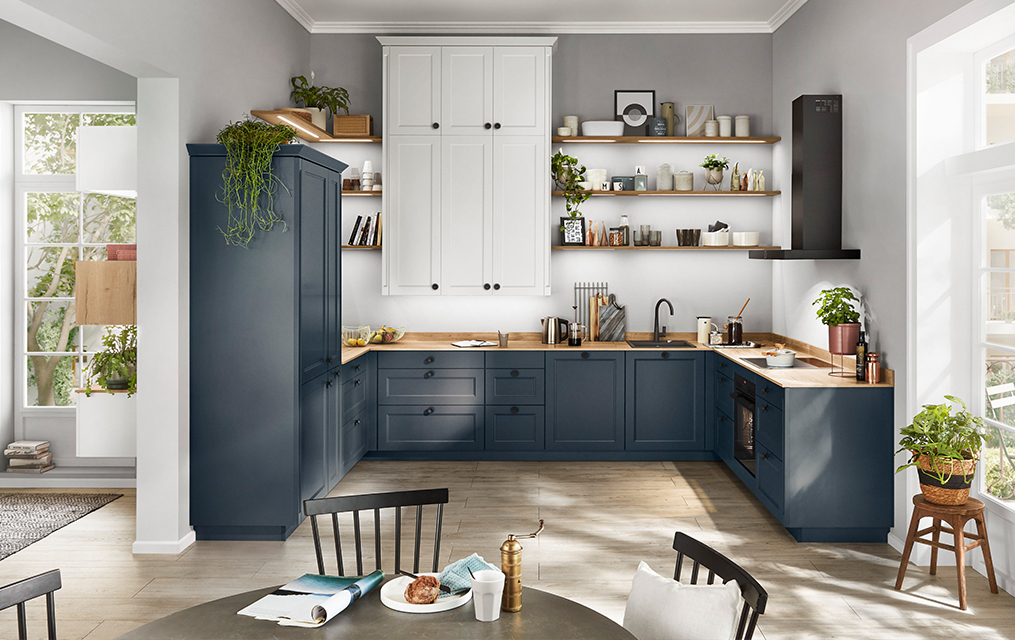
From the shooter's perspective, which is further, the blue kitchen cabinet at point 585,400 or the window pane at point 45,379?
the blue kitchen cabinet at point 585,400

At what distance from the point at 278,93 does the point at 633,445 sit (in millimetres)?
3618

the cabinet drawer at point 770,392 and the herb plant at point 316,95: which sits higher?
the herb plant at point 316,95

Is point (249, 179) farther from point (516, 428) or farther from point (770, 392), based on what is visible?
point (770, 392)

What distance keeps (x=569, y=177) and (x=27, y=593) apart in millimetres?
4612

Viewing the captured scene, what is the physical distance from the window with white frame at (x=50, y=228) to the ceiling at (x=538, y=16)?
5.62ft

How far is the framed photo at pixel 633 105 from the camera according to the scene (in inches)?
224

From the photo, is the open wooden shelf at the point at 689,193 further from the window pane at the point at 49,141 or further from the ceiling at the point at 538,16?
the window pane at the point at 49,141

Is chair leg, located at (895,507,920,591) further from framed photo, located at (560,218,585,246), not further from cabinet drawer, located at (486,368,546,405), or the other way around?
framed photo, located at (560,218,585,246)

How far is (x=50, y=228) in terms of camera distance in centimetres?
490

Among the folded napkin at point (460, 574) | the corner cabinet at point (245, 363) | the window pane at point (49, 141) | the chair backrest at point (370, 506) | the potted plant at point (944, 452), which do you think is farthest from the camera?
the window pane at point (49, 141)

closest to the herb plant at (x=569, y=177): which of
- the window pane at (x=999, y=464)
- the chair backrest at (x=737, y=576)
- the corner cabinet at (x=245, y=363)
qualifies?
the corner cabinet at (x=245, y=363)

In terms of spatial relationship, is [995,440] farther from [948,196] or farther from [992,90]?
[992,90]

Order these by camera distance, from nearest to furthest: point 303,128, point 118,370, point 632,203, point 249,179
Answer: point 249,179
point 118,370
point 303,128
point 632,203

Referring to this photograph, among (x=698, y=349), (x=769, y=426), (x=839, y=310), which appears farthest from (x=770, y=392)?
(x=698, y=349)
